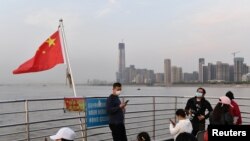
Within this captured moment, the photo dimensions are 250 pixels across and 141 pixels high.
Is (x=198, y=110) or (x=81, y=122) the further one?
(x=198, y=110)

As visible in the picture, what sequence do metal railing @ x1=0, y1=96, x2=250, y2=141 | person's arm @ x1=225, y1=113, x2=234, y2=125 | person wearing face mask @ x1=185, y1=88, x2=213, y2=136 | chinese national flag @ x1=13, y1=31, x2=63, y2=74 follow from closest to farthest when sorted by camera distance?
person's arm @ x1=225, y1=113, x2=234, y2=125, metal railing @ x1=0, y1=96, x2=250, y2=141, person wearing face mask @ x1=185, y1=88, x2=213, y2=136, chinese national flag @ x1=13, y1=31, x2=63, y2=74

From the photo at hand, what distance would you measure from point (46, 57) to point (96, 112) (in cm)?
188

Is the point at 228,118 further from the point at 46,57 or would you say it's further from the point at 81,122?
the point at 46,57

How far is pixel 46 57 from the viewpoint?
27.1 ft

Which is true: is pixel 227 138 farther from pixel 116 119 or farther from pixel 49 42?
pixel 49 42

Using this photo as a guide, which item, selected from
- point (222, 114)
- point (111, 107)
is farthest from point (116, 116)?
point (222, 114)

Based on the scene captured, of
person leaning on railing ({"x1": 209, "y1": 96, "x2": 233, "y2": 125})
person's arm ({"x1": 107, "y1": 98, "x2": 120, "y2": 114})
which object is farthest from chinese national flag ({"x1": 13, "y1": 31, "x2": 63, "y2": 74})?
person leaning on railing ({"x1": 209, "y1": 96, "x2": 233, "y2": 125})

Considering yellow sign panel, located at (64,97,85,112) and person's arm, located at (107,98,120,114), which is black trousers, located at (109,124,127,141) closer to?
person's arm, located at (107,98,120,114)

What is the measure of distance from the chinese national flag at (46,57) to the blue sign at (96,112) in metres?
1.60

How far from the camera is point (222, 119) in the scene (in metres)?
6.32

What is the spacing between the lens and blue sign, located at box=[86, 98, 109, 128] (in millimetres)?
7081

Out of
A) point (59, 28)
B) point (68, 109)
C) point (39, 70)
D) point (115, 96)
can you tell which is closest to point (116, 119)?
point (115, 96)

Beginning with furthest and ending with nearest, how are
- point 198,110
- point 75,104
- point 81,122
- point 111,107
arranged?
1. point 198,110
2. point 81,122
3. point 75,104
4. point 111,107

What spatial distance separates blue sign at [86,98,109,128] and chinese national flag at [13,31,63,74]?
5.25ft
